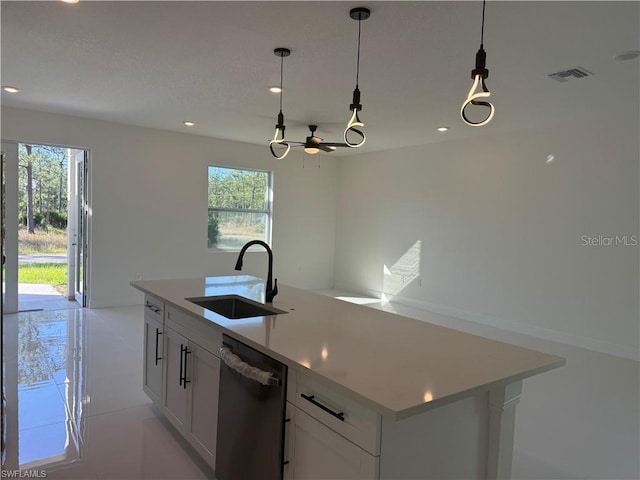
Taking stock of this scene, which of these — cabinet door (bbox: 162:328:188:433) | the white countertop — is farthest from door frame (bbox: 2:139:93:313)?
the white countertop

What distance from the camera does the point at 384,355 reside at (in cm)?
166

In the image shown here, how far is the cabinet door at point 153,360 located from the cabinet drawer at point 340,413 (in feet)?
4.74

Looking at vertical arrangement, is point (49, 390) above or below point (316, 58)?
below

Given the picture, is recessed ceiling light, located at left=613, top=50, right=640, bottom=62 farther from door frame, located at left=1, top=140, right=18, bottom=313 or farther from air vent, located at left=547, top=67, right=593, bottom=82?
door frame, located at left=1, top=140, right=18, bottom=313

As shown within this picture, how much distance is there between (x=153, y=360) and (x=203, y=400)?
79cm

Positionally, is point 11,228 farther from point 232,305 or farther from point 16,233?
point 232,305

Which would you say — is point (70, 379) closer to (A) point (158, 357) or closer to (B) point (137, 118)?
(A) point (158, 357)

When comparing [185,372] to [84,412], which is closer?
[185,372]

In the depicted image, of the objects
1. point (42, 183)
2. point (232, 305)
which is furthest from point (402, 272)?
point (42, 183)

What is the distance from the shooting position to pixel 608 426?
9.78 feet

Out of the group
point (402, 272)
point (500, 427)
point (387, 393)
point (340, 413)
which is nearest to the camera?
point (387, 393)

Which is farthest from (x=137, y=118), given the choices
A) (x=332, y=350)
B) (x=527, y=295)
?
(x=527, y=295)

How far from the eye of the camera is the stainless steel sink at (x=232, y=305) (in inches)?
102

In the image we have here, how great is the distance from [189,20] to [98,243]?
4186 millimetres
